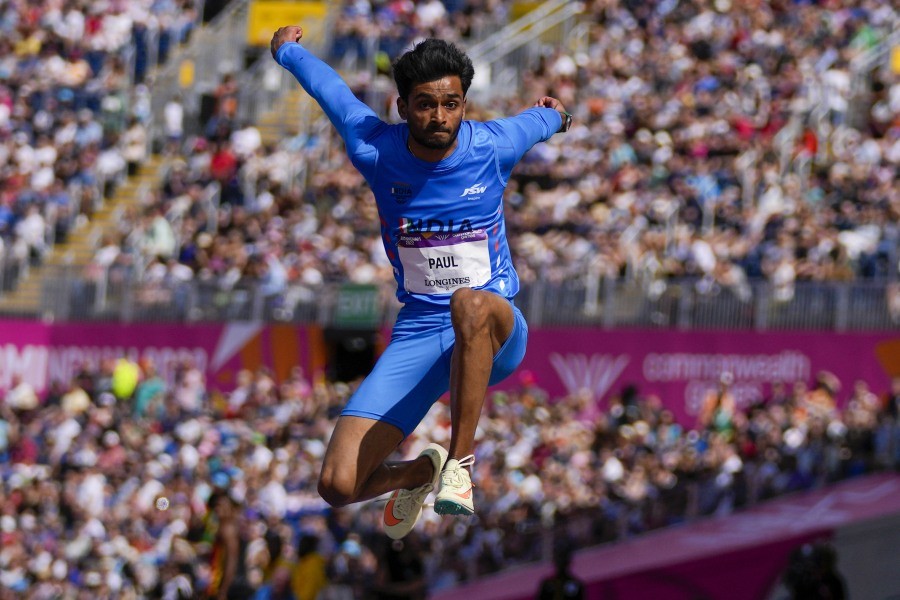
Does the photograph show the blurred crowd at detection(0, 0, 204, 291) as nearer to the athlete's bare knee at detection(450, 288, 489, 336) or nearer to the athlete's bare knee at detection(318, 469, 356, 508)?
the athlete's bare knee at detection(318, 469, 356, 508)

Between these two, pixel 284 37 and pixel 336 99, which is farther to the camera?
pixel 284 37

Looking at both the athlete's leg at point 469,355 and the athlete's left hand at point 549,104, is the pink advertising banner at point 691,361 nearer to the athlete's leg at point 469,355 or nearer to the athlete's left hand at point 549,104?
the athlete's left hand at point 549,104

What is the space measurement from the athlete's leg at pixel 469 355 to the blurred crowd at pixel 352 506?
601 centimetres

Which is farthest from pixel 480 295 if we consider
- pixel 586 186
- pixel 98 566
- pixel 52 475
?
pixel 586 186

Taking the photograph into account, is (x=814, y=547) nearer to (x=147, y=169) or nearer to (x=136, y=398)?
(x=136, y=398)

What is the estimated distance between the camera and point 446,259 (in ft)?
28.8

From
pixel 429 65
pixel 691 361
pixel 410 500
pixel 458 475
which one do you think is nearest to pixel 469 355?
pixel 458 475

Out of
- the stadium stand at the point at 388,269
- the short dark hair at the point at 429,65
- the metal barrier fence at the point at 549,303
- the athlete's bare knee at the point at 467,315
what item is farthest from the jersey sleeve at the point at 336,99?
the metal barrier fence at the point at 549,303

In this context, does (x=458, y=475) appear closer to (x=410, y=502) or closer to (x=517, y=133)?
(x=410, y=502)

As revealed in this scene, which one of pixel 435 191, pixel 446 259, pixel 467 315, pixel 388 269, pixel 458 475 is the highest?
pixel 388 269

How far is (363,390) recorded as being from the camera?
8914 millimetres

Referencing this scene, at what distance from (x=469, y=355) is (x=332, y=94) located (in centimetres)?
145

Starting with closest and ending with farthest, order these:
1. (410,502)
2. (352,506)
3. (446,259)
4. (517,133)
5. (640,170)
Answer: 1. (446,259)
2. (517,133)
3. (410,502)
4. (352,506)
5. (640,170)

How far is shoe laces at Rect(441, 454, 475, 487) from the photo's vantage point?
27.4ft
